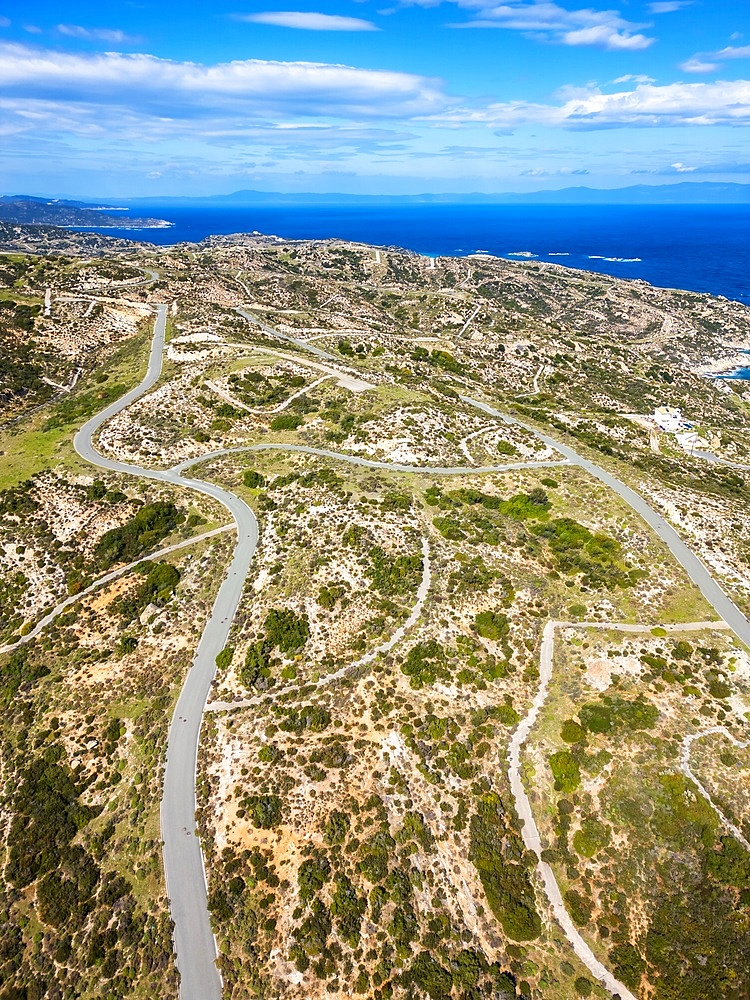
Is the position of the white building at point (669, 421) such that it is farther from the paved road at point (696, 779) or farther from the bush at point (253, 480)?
the bush at point (253, 480)

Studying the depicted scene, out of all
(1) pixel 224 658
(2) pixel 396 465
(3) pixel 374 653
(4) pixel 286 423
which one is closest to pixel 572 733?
(3) pixel 374 653

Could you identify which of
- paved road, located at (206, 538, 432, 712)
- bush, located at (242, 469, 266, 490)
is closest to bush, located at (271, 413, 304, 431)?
bush, located at (242, 469, 266, 490)

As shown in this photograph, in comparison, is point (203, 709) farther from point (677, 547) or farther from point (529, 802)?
point (677, 547)

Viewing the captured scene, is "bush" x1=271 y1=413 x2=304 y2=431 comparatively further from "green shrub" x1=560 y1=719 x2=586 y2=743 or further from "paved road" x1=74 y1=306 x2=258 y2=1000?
"green shrub" x1=560 y1=719 x2=586 y2=743

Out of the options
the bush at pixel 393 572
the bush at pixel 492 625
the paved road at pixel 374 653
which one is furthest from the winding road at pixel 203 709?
the bush at pixel 393 572

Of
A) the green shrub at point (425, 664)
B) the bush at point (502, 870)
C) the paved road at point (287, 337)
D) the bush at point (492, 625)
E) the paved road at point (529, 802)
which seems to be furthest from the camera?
the paved road at point (287, 337)

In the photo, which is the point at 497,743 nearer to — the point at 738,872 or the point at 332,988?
the point at 738,872

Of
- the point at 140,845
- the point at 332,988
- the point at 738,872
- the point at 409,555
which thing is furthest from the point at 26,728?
the point at 738,872

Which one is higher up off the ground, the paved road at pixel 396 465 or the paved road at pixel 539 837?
the paved road at pixel 396 465
